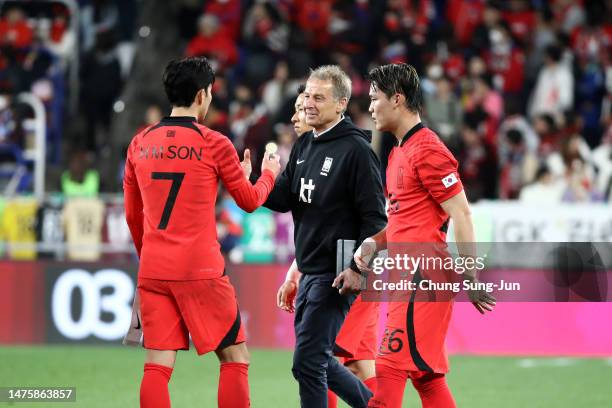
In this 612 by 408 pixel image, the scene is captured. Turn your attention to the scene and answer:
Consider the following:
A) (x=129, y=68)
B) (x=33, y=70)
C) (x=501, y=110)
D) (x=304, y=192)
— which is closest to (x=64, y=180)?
(x=33, y=70)

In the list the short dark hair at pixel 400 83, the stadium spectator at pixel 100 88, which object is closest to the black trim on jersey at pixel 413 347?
the short dark hair at pixel 400 83

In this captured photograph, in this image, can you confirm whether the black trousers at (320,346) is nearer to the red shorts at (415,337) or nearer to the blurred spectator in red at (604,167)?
the red shorts at (415,337)

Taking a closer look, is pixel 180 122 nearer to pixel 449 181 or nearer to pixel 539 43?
pixel 449 181

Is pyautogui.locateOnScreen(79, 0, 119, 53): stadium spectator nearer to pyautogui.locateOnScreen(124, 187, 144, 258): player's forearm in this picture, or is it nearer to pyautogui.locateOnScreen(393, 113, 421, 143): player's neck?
pyautogui.locateOnScreen(124, 187, 144, 258): player's forearm

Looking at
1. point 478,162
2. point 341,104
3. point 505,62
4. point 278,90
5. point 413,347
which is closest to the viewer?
point 413,347

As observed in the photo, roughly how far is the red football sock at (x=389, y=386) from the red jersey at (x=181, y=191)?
115cm

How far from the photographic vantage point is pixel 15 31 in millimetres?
20188

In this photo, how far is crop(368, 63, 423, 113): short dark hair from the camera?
7.51 meters

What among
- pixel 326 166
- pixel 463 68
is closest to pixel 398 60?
pixel 463 68

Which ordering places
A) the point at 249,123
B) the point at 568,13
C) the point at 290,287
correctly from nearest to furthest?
the point at 290,287 < the point at 249,123 < the point at 568,13

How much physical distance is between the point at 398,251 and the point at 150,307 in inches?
59.1

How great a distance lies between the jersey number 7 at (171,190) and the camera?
7.38m

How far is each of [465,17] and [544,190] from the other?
465cm

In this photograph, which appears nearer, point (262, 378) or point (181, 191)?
point (181, 191)
